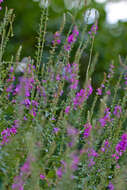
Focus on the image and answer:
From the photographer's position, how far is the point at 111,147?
2.65m

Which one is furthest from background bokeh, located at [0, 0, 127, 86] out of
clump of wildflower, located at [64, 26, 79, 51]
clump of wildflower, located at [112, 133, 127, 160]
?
clump of wildflower, located at [112, 133, 127, 160]

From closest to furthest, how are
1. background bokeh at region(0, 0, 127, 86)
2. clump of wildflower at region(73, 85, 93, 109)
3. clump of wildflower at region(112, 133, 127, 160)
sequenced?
clump of wildflower at region(73, 85, 93, 109) < clump of wildflower at region(112, 133, 127, 160) < background bokeh at region(0, 0, 127, 86)

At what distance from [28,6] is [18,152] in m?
6.29

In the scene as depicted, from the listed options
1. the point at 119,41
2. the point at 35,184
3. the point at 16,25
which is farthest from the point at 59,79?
the point at 119,41

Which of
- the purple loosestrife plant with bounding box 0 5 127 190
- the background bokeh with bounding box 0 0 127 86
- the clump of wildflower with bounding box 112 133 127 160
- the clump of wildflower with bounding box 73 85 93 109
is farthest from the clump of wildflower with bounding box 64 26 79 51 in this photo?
the background bokeh with bounding box 0 0 127 86

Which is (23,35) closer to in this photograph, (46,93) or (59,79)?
(59,79)

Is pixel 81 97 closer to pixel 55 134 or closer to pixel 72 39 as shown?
pixel 55 134

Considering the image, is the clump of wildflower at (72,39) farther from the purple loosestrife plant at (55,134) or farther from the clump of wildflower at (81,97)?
the clump of wildflower at (81,97)

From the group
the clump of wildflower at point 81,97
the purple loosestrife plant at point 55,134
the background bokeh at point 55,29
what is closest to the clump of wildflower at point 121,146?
the purple loosestrife plant at point 55,134

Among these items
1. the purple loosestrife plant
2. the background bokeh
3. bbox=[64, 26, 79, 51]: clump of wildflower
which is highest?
the background bokeh

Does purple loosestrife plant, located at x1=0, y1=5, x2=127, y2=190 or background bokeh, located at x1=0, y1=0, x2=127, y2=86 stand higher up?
background bokeh, located at x1=0, y1=0, x2=127, y2=86

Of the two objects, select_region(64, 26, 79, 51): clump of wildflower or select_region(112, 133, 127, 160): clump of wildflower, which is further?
select_region(64, 26, 79, 51): clump of wildflower

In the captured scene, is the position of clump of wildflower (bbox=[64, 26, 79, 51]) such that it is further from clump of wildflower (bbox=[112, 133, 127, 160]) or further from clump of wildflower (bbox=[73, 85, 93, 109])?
clump of wildflower (bbox=[112, 133, 127, 160])

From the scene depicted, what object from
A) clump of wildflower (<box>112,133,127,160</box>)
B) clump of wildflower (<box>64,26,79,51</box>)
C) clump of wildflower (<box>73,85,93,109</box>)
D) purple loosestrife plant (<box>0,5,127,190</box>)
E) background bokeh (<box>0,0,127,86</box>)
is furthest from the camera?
background bokeh (<box>0,0,127,86</box>)
